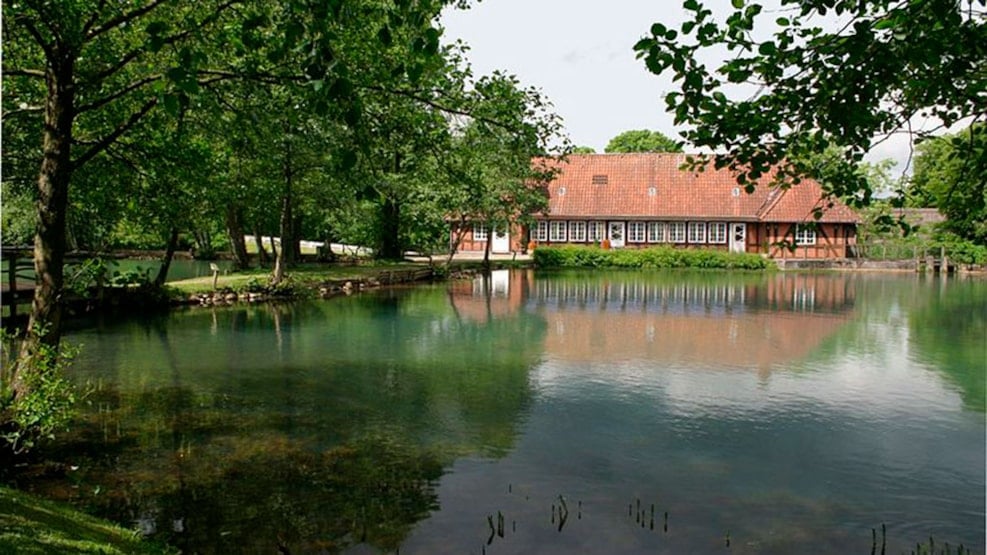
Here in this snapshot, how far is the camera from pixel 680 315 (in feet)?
81.9

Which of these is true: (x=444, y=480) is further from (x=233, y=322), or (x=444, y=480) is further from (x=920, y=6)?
(x=233, y=322)

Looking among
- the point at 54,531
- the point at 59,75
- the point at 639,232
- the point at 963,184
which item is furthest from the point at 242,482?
the point at 639,232

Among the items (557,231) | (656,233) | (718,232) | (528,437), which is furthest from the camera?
(557,231)

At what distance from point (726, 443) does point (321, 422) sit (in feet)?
18.1

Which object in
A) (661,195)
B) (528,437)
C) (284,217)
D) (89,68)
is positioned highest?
(661,195)

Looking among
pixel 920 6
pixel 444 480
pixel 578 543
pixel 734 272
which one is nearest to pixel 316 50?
pixel 920 6

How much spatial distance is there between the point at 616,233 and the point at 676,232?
3621 mm

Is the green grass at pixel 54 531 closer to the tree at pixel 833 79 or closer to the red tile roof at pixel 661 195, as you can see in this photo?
the tree at pixel 833 79

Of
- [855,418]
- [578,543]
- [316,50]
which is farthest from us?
[855,418]

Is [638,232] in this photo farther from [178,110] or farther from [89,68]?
[178,110]

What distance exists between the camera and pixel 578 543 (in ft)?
25.2

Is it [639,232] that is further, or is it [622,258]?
[639,232]

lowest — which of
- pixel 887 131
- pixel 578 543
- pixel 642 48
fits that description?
pixel 578 543

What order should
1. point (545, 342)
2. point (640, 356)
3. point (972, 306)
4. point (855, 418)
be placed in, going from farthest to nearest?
point (972, 306) < point (545, 342) < point (640, 356) < point (855, 418)
